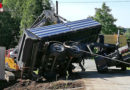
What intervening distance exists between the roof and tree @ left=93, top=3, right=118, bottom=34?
3749cm

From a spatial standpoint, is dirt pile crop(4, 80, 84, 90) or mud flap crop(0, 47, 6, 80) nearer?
dirt pile crop(4, 80, 84, 90)

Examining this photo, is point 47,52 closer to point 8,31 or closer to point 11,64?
point 11,64

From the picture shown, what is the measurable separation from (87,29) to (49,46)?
2.24 meters

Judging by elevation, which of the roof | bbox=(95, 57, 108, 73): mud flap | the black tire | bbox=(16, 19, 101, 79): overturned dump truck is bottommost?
the black tire

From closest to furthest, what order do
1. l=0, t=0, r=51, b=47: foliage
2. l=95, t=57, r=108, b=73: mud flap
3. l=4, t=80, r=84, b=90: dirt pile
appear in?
l=4, t=80, r=84, b=90: dirt pile, l=95, t=57, r=108, b=73: mud flap, l=0, t=0, r=51, b=47: foliage

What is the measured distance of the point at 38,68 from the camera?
446 inches

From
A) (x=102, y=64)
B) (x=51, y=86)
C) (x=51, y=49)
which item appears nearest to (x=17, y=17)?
(x=102, y=64)

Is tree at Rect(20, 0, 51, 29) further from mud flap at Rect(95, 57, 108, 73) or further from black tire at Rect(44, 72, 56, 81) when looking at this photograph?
black tire at Rect(44, 72, 56, 81)

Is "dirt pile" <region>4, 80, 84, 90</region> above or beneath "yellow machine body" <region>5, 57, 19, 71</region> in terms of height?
beneath

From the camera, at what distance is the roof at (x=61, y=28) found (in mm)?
11016

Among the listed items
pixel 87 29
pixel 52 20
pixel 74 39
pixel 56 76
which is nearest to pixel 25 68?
pixel 56 76

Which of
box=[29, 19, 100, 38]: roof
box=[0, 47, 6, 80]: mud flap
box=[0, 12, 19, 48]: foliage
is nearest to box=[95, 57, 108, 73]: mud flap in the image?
box=[29, 19, 100, 38]: roof

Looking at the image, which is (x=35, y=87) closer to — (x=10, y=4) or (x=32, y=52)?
(x=32, y=52)

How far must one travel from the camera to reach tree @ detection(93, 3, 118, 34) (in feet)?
162
